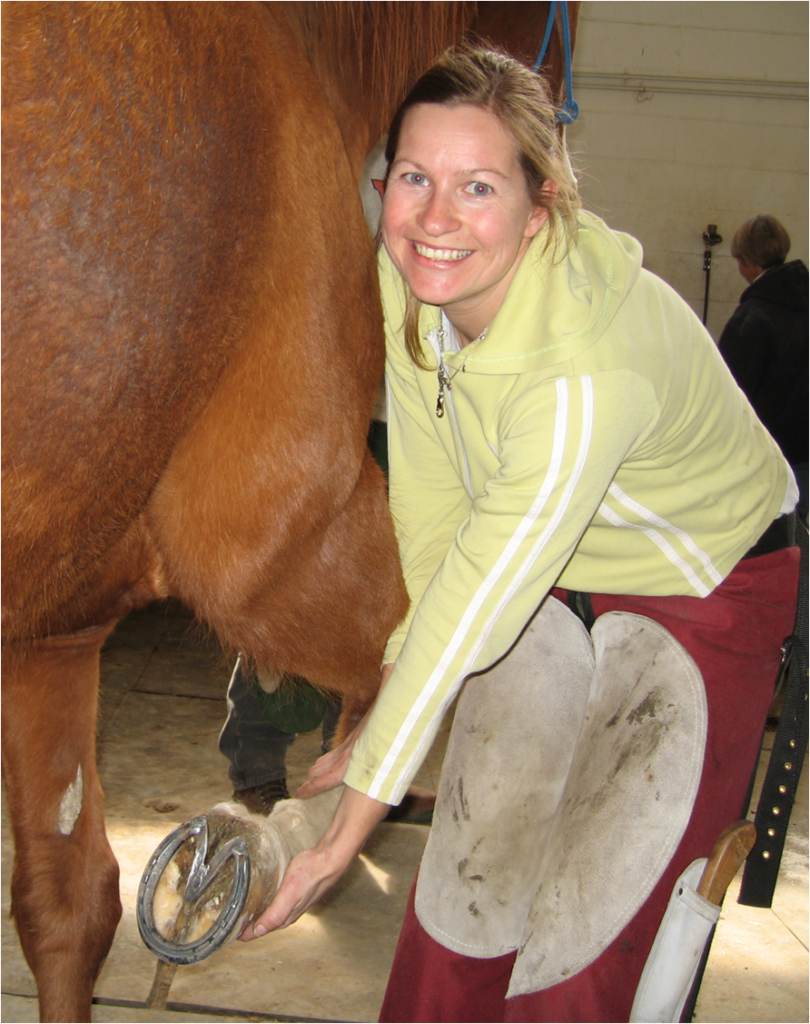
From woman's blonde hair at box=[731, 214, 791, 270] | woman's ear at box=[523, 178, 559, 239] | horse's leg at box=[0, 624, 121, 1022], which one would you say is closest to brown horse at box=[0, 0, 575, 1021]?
horse's leg at box=[0, 624, 121, 1022]

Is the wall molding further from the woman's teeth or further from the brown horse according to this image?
the woman's teeth

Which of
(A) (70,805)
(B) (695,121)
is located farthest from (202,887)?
(B) (695,121)

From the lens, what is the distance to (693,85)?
7.46 metres

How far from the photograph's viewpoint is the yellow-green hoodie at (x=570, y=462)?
1016 millimetres

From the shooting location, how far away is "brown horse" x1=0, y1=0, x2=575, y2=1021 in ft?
2.56

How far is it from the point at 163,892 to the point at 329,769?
1.20 ft

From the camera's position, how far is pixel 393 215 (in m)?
1.15

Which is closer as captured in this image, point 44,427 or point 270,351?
point 44,427

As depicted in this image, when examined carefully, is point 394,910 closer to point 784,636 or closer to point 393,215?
point 784,636

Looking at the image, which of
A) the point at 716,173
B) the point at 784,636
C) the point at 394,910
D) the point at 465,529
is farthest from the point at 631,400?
the point at 716,173

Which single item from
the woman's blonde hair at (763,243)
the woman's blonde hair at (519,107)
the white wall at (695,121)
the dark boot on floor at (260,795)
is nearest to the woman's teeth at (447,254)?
the woman's blonde hair at (519,107)

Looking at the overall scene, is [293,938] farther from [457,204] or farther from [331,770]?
[457,204]

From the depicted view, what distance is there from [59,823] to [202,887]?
1.80 feet

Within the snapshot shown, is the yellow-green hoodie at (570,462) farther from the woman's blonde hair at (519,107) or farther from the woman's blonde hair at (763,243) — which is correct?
the woman's blonde hair at (763,243)
